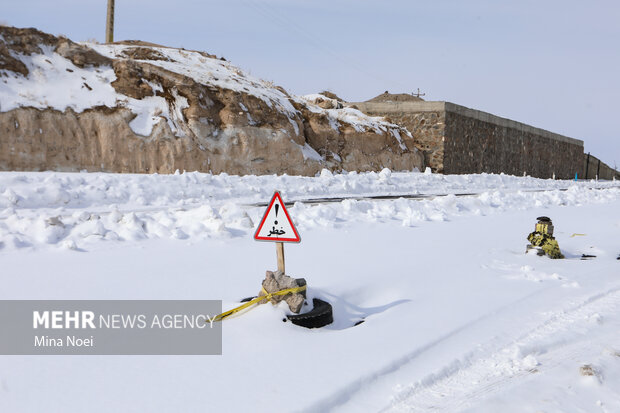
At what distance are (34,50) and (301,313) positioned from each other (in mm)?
16910

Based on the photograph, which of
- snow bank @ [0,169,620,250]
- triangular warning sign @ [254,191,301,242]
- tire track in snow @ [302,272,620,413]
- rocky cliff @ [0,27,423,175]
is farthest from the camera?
rocky cliff @ [0,27,423,175]

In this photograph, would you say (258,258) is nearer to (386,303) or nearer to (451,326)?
(386,303)

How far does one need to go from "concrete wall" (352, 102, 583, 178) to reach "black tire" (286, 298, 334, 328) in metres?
23.2

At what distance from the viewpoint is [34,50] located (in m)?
16.9

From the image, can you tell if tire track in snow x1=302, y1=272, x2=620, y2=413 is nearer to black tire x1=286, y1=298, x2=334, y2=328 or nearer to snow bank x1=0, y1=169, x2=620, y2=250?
black tire x1=286, y1=298, x2=334, y2=328

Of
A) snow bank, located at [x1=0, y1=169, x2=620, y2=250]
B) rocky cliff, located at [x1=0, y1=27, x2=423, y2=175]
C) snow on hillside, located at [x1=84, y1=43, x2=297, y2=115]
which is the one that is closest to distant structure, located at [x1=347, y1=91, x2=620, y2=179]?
rocky cliff, located at [x1=0, y1=27, x2=423, y2=175]

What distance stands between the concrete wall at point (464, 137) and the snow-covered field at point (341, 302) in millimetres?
16955

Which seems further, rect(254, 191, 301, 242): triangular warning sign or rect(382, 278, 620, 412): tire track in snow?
rect(254, 191, 301, 242): triangular warning sign

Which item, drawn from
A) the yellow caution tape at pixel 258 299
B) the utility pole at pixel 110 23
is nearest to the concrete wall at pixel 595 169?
the utility pole at pixel 110 23

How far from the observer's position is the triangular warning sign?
14.6 ft

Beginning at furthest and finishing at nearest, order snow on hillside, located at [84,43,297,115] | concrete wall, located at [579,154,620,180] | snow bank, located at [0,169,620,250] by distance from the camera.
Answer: concrete wall, located at [579,154,620,180] < snow on hillside, located at [84,43,297,115] < snow bank, located at [0,169,620,250]

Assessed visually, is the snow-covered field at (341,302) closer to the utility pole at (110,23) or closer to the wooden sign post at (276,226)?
the wooden sign post at (276,226)

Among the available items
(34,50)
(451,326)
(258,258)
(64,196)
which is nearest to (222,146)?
(34,50)

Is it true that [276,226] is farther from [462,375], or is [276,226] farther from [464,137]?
[464,137]
